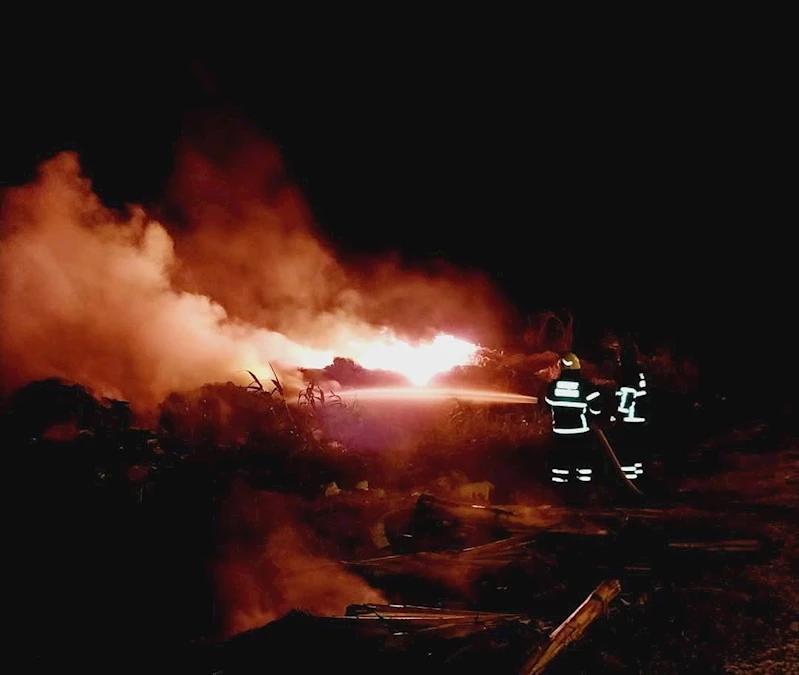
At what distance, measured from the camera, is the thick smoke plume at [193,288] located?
823 cm

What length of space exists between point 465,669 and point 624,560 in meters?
1.80

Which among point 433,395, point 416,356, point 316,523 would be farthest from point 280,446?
point 416,356

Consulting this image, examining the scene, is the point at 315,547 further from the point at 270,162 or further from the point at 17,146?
the point at 270,162

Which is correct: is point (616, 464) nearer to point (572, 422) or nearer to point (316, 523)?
point (572, 422)

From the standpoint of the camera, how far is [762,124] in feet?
46.3

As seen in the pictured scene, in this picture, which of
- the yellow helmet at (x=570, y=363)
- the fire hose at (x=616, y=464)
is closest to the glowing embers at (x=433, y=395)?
the yellow helmet at (x=570, y=363)

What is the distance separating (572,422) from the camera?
20.6 feet

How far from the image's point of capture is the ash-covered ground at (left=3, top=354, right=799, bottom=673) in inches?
144

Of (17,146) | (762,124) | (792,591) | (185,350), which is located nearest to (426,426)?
(185,350)

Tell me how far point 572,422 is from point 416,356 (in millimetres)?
4913

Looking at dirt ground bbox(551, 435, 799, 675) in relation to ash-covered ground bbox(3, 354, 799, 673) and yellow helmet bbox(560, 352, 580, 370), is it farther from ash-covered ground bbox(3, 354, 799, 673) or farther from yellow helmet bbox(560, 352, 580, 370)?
yellow helmet bbox(560, 352, 580, 370)

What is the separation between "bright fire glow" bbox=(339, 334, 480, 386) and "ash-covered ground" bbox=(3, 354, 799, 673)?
5.62ft

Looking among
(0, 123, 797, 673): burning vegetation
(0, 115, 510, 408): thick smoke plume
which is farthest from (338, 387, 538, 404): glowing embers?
(0, 115, 510, 408): thick smoke plume

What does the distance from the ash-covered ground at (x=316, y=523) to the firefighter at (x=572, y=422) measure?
0.40m
